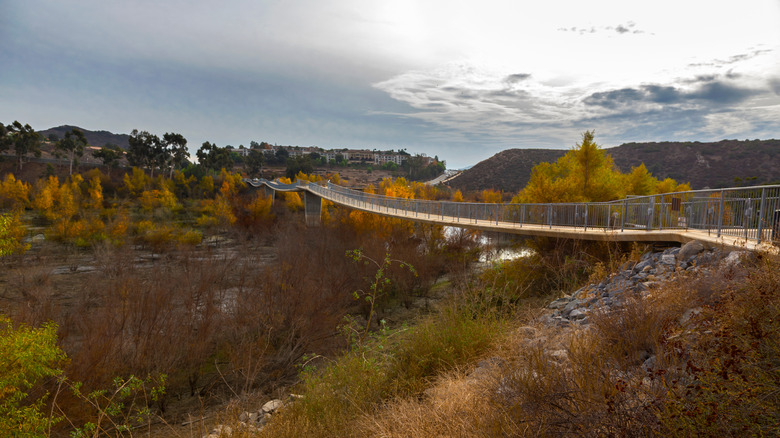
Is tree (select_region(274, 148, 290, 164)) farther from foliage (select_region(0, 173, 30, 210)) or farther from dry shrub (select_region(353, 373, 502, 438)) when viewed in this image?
dry shrub (select_region(353, 373, 502, 438))

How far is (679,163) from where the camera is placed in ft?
310

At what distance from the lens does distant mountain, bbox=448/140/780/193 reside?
81.9 meters

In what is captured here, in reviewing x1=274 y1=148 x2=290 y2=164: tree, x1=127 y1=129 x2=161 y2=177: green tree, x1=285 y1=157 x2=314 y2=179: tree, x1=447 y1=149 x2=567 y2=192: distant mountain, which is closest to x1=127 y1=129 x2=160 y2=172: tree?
x1=127 y1=129 x2=161 y2=177: green tree

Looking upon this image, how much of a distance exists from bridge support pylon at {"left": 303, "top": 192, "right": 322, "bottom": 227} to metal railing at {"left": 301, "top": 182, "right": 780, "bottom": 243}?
1909cm

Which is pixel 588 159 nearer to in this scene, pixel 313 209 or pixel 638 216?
pixel 638 216

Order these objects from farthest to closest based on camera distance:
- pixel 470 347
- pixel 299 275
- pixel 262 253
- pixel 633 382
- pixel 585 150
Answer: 1. pixel 262 253
2. pixel 585 150
3. pixel 299 275
4. pixel 470 347
5. pixel 633 382

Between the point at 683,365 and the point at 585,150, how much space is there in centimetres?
3014

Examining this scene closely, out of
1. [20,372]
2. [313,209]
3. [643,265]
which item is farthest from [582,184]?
[313,209]

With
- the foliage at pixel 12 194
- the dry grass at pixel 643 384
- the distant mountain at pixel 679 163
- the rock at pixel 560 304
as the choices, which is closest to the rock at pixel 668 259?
the rock at pixel 560 304

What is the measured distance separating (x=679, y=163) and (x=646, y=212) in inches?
4136

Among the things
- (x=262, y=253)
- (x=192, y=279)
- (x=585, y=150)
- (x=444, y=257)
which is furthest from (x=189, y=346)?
(x=585, y=150)

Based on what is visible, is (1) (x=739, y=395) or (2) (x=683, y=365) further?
(2) (x=683, y=365)

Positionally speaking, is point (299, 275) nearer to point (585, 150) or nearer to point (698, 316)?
point (698, 316)

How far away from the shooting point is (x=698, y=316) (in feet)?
13.4
